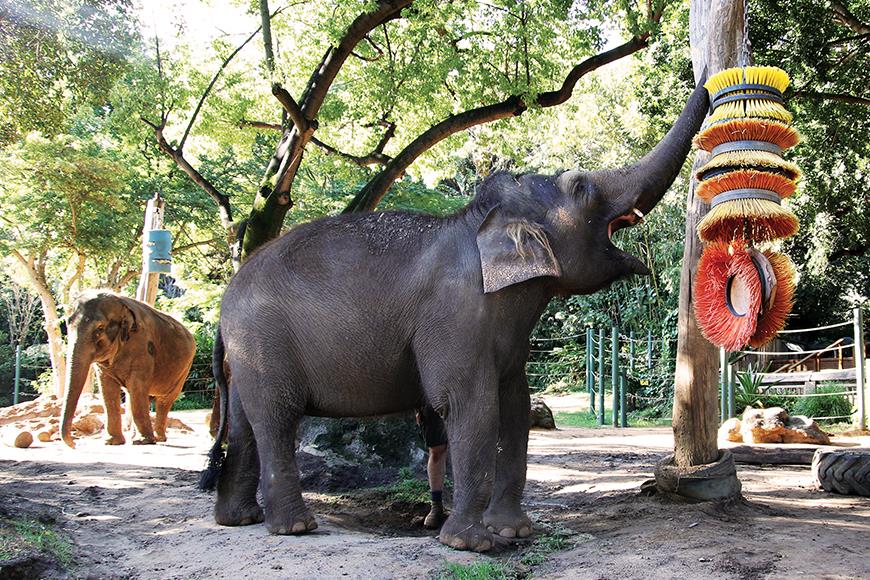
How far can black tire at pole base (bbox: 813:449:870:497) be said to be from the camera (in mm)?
6715

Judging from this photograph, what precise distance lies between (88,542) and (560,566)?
3.28 meters

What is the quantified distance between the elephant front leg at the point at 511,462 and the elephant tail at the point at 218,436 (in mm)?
2122

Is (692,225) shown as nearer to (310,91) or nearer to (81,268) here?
(310,91)

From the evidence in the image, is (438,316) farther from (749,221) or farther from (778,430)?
(778,430)

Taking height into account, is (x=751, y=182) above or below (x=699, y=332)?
above

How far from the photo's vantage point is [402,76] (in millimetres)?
11914

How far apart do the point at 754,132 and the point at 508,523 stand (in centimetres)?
314

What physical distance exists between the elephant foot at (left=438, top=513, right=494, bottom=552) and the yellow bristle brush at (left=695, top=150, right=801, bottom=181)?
268cm

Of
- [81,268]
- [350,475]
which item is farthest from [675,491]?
[81,268]

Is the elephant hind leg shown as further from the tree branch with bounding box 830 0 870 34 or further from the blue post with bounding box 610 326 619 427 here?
the blue post with bounding box 610 326 619 427

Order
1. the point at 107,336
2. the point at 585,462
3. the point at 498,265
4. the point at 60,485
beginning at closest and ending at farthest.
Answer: the point at 498,265 → the point at 60,485 → the point at 585,462 → the point at 107,336

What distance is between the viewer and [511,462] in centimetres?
603

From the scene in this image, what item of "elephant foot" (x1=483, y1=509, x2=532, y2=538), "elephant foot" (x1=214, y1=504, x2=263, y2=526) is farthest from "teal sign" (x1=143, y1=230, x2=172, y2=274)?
"elephant foot" (x1=483, y1=509, x2=532, y2=538)

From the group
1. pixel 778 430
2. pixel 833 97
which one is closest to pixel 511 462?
pixel 778 430
